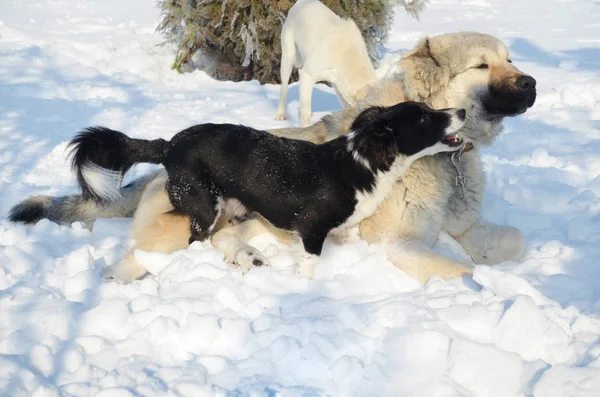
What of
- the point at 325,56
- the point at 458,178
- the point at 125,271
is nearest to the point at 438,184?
the point at 458,178

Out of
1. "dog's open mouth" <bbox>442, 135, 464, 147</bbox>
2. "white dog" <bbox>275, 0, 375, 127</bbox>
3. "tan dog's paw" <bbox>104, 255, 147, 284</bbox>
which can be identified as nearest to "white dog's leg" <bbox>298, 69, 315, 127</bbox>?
"white dog" <bbox>275, 0, 375, 127</bbox>

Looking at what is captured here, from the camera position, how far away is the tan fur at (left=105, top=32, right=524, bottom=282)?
381cm

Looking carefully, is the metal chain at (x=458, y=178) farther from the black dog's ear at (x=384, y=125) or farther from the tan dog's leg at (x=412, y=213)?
the black dog's ear at (x=384, y=125)

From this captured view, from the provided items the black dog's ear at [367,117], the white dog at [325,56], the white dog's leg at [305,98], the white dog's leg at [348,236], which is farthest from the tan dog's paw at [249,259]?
the white dog's leg at [305,98]

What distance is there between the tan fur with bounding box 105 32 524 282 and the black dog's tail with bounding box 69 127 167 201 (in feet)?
1.05

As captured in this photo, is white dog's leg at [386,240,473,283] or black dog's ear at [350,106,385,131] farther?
black dog's ear at [350,106,385,131]

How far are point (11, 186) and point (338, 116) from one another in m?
2.90

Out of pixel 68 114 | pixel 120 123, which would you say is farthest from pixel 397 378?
pixel 68 114

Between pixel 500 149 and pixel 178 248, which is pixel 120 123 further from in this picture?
pixel 500 149

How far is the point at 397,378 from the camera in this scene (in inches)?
99.8

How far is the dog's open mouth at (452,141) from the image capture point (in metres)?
3.65

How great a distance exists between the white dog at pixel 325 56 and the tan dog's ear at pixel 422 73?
9.63 feet

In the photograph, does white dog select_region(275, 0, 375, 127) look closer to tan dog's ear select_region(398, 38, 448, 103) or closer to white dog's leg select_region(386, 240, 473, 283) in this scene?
tan dog's ear select_region(398, 38, 448, 103)

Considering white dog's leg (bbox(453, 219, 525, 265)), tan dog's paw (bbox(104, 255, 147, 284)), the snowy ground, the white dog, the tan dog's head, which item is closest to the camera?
the snowy ground
